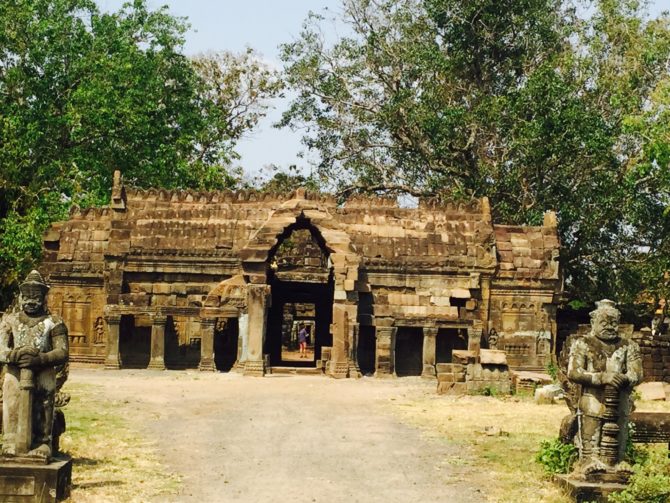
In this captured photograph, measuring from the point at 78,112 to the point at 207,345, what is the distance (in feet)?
44.6

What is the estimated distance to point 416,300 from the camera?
2909 cm

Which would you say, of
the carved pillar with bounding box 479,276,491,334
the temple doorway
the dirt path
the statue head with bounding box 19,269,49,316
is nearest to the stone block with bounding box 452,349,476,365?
the dirt path

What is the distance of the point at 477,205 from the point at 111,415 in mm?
15546

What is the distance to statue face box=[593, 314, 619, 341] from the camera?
41.3 ft

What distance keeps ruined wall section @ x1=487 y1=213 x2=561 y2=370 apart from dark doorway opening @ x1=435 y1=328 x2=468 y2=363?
97 cm

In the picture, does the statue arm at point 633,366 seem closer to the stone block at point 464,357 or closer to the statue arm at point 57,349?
the statue arm at point 57,349

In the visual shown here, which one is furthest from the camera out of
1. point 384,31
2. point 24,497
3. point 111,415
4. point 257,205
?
point 384,31

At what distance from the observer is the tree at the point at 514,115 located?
36.8 meters

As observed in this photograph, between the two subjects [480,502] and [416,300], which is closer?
[480,502]

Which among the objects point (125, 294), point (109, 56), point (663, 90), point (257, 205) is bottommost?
point (125, 294)

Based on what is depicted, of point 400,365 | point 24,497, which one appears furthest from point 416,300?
point 24,497

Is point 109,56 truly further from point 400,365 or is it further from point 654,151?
point 654,151

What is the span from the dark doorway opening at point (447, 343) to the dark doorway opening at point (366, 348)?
1.72 metres

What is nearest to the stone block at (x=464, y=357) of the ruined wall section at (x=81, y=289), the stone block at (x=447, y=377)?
the stone block at (x=447, y=377)
